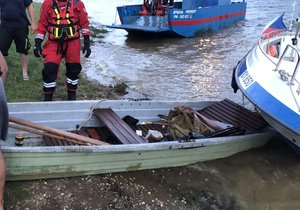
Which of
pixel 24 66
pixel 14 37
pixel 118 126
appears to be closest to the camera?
pixel 118 126

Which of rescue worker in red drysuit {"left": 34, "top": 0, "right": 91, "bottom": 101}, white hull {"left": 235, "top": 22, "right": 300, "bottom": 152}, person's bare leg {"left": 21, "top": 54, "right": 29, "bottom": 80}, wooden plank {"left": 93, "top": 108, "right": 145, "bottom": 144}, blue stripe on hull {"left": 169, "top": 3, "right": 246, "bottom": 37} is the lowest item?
blue stripe on hull {"left": 169, "top": 3, "right": 246, "bottom": 37}

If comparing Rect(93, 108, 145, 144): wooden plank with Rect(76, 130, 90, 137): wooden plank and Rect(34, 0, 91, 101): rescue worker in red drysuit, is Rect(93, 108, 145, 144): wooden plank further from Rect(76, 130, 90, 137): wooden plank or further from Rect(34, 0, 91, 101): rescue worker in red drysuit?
Rect(34, 0, 91, 101): rescue worker in red drysuit

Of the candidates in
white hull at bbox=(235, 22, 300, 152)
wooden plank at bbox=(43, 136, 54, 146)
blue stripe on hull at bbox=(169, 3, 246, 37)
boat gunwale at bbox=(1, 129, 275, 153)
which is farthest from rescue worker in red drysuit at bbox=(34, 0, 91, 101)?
blue stripe on hull at bbox=(169, 3, 246, 37)

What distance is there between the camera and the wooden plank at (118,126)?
4348 mm

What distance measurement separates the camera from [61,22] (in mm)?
5004

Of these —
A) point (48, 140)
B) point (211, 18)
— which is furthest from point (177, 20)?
point (48, 140)

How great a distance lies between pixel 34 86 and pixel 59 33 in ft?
5.43

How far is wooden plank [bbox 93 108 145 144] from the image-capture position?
435 cm

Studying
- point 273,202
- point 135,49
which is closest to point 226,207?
point 273,202

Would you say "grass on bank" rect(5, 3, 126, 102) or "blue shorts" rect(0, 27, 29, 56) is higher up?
"blue shorts" rect(0, 27, 29, 56)

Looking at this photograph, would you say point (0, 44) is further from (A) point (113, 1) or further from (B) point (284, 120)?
(A) point (113, 1)

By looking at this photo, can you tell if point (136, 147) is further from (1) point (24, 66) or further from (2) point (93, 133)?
(1) point (24, 66)

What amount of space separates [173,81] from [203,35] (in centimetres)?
779

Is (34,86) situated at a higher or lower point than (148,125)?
higher
